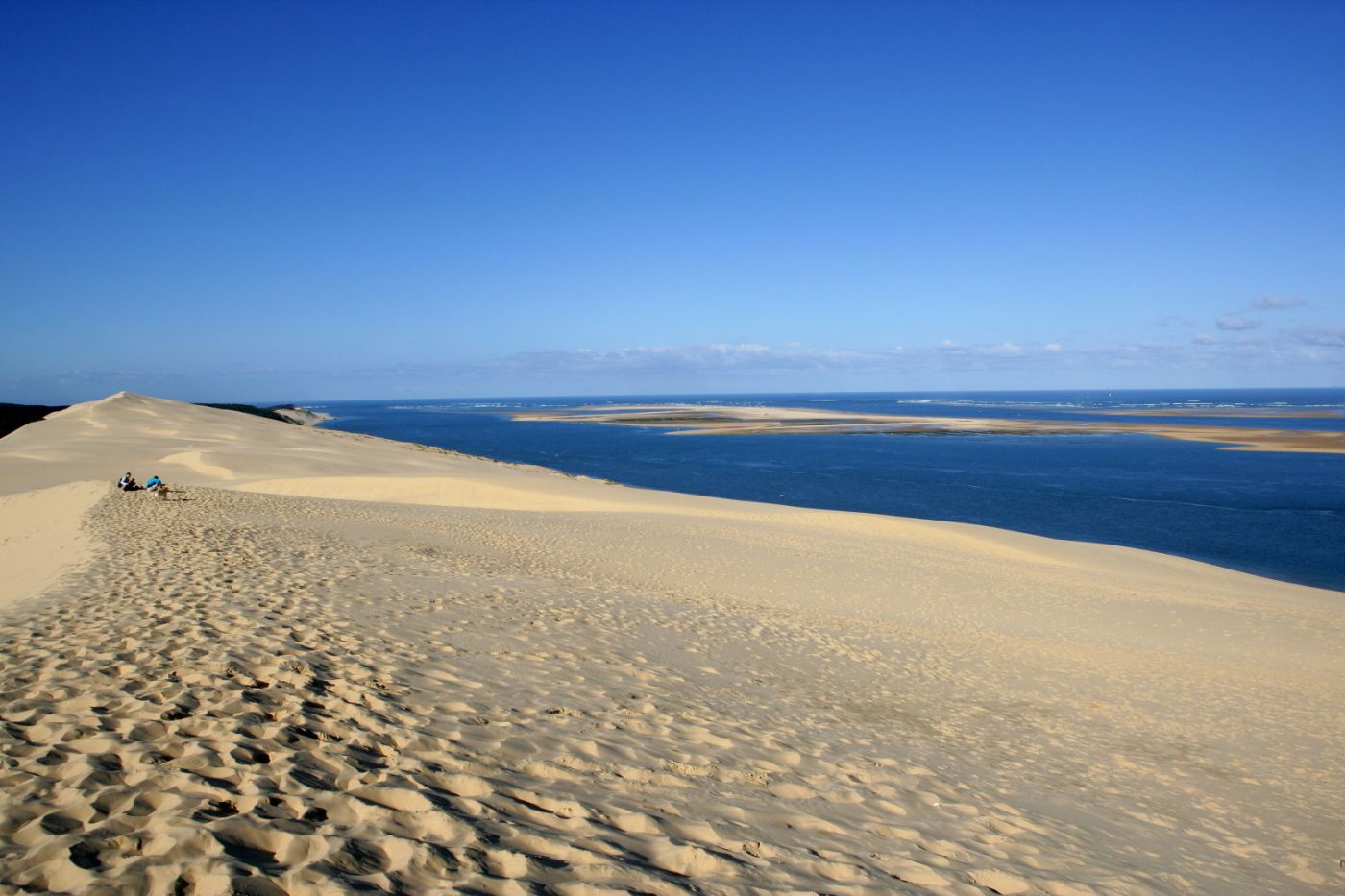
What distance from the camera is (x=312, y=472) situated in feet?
110

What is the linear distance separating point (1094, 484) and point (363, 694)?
46.8m

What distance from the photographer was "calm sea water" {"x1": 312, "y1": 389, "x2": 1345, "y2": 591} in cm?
2870

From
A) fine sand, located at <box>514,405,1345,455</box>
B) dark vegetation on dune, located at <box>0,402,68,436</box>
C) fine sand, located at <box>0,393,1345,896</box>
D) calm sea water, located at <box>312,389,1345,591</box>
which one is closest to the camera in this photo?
fine sand, located at <box>0,393,1345,896</box>

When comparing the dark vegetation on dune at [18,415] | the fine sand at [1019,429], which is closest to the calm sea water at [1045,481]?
the fine sand at [1019,429]

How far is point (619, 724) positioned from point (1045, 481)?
45.3 metres

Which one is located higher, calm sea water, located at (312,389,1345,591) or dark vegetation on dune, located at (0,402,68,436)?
dark vegetation on dune, located at (0,402,68,436)

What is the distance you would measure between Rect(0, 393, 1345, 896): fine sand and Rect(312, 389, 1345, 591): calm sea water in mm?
13091

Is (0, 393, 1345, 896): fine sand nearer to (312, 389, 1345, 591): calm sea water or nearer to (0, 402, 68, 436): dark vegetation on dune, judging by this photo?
(312, 389, 1345, 591): calm sea water

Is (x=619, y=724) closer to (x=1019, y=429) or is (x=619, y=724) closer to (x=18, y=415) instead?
(x=18, y=415)

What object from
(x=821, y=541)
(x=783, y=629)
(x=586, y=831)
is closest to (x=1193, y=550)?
(x=821, y=541)

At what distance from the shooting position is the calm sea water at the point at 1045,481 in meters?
28.7

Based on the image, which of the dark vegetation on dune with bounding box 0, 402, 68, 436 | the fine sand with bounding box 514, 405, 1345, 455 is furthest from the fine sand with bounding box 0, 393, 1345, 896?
the fine sand with bounding box 514, 405, 1345, 455

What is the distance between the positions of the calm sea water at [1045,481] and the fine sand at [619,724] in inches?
515

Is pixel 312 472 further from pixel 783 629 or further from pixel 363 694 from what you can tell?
pixel 363 694
